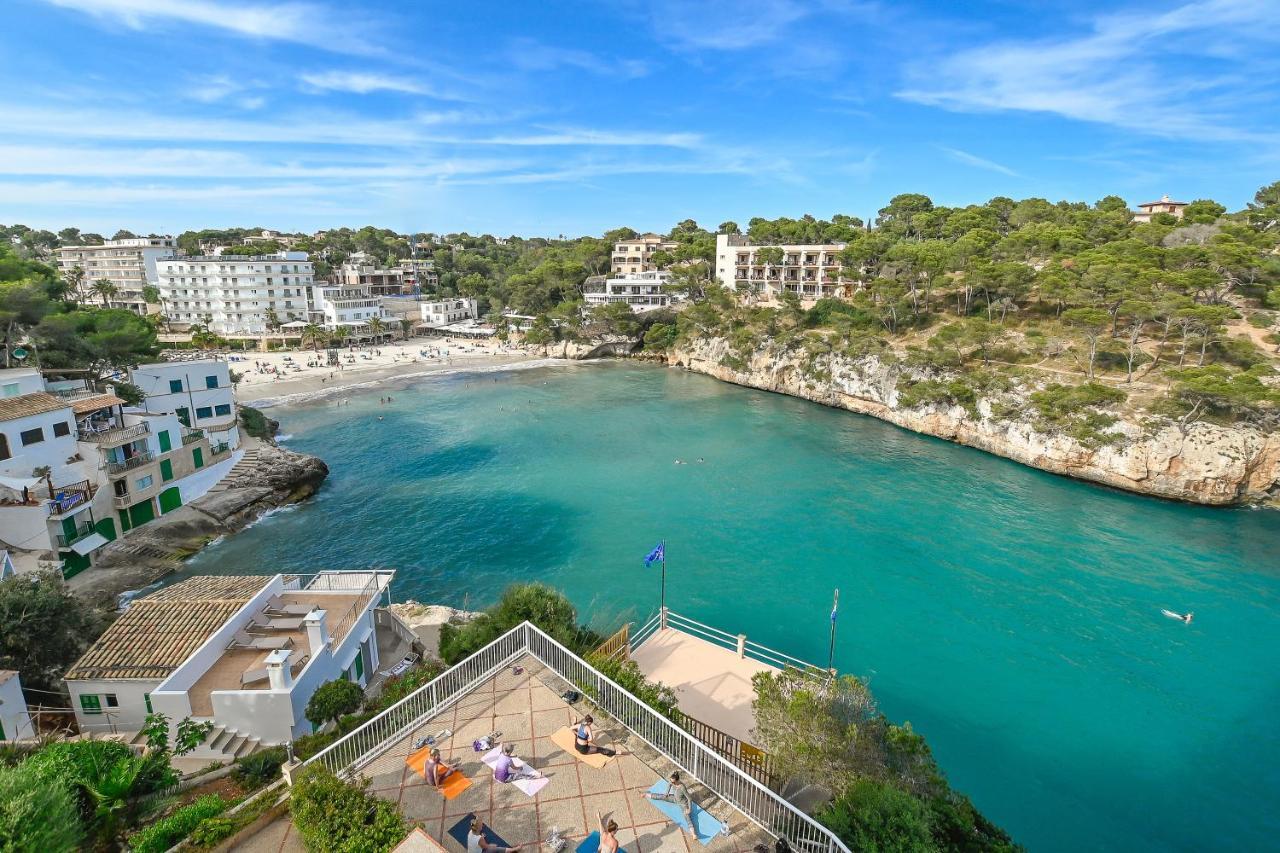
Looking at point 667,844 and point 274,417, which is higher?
point 667,844

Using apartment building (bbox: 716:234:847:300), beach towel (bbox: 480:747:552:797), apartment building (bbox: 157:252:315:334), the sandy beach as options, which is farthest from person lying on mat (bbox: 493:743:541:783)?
apartment building (bbox: 157:252:315:334)

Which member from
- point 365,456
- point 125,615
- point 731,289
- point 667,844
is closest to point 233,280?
point 365,456

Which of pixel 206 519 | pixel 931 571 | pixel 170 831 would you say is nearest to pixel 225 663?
pixel 170 831

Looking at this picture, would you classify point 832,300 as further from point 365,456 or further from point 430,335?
point 430,335

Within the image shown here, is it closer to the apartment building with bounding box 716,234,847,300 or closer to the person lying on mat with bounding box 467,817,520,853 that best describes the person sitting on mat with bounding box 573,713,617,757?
the person lying on mat with bounding box 467,817,520,853

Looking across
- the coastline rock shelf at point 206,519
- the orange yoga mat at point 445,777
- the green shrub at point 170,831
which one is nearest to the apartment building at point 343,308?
the coastline rock shelf at point 206,519
